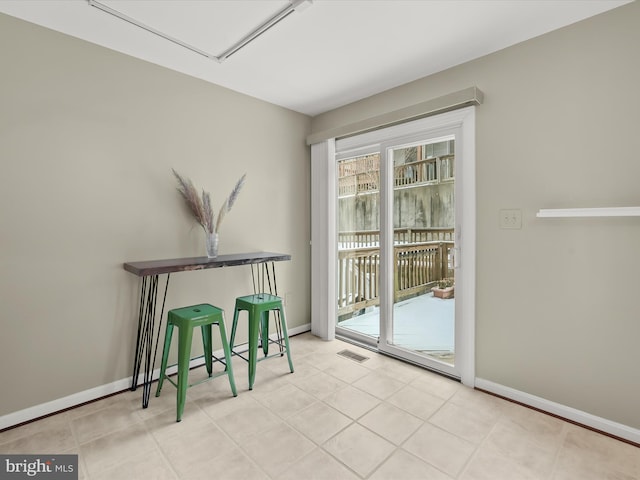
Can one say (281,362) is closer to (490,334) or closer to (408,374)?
(408,374)

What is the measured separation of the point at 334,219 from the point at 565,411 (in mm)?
2366

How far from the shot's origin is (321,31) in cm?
200

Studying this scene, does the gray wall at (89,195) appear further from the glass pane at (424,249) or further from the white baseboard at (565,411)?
the white baseboard at (565,411)

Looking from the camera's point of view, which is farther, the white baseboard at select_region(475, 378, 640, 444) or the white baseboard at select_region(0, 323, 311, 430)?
the white baseboard at select_region(0, 323, 311, 430)

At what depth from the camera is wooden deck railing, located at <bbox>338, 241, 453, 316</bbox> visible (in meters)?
2.70

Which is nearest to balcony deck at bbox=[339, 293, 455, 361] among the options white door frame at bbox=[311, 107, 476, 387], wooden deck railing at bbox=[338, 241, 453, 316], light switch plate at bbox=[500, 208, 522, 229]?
wooden deck railing at bbox=[338, 241, 453, 316]

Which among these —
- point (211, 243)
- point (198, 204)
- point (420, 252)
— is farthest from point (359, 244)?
point (198, 204)

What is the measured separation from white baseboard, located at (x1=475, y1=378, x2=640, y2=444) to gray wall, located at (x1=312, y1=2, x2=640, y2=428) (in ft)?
0.12

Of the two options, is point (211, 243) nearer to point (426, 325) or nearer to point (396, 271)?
point (396, 271)

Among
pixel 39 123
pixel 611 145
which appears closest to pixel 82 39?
pixel 39 123

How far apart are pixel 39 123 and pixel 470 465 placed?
317 cm

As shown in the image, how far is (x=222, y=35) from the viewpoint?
2.04 meters

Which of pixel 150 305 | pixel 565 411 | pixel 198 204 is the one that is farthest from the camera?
pixel 198 204

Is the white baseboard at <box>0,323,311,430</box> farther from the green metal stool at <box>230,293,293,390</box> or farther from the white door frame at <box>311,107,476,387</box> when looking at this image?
the white door frame at <box>311,107,476,387</box>
